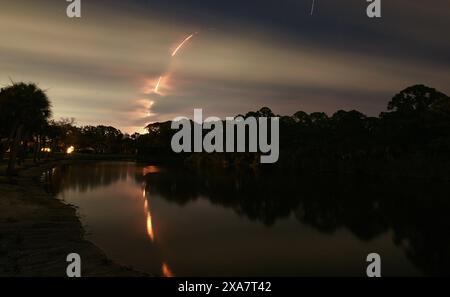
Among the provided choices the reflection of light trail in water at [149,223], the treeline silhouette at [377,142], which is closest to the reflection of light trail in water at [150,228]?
the reflection of light trail in water at [149,223]

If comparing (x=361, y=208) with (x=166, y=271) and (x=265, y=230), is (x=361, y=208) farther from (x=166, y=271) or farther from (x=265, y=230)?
(x=166, y=271)

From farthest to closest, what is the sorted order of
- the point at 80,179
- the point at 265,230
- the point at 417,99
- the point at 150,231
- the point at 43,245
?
the point at 417,99
the point at 80,179
the point at 265,230
the point at 150,231
the point at 43,245

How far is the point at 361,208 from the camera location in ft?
124

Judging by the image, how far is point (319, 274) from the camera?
1750 centimetres

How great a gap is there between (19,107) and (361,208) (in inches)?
1581

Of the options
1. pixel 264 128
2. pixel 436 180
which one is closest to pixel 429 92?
pixel 436 180

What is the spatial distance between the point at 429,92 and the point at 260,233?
6183 cm

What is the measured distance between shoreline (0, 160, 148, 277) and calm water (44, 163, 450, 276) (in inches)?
55.2

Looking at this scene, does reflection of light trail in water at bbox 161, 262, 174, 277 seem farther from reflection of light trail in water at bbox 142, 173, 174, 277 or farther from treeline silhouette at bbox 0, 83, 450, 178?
treeline silhouette at bbox 0, 83, 450, 178

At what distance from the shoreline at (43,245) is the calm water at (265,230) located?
1.40m

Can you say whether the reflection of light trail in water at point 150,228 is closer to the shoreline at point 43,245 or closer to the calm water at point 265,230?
the calm water at point 265,230

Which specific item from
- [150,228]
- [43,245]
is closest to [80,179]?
[150,228]

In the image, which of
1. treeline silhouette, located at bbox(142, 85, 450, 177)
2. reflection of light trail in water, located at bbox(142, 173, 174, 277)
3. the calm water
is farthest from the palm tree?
treeline silhouette, located at bbox(142, 85, 450, 177)
